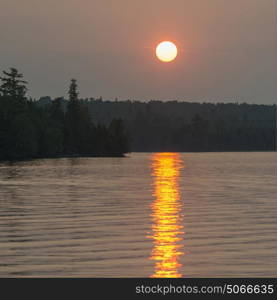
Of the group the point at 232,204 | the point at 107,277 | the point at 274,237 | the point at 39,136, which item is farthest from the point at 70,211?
the point at 39,136

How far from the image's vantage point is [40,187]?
224 ft

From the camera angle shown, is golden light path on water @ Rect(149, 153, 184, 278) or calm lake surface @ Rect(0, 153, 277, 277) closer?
golden light path on water @ Rect(149, 153, 184, 278)

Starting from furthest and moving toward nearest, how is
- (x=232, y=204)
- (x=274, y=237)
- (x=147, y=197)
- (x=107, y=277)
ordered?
(x=147, y=197)
(x=232, y=204)
(x=274, y=237)
(x=107, y=277)

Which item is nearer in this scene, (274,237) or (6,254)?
(6,254)

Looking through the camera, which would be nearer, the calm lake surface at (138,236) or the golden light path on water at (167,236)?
the golden light path on water at (167,236)

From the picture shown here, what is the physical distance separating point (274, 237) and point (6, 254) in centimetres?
1020

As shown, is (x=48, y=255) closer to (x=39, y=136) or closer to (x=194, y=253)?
(x=194, y=253)

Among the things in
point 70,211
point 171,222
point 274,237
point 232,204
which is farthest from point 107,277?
point 232,204

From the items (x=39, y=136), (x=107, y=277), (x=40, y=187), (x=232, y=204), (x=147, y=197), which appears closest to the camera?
(x=107, y=277)

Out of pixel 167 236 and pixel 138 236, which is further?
pixel 167 236
